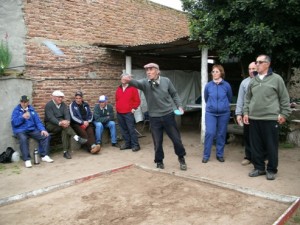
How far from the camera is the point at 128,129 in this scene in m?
7.75

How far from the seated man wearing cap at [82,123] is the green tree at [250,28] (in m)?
3.05

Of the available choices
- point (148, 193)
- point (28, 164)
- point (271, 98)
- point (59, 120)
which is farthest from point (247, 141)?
point (28, 164)

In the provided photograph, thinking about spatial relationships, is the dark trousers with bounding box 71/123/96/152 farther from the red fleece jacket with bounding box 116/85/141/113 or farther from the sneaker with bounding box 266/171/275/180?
the sneaker with bounding box 266/171/275/180

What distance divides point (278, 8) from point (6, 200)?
5.71 metres

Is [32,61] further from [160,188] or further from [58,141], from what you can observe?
[160,188]

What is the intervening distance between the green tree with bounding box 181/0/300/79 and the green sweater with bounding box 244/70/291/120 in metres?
1.60

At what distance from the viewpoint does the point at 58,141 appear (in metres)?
7.96


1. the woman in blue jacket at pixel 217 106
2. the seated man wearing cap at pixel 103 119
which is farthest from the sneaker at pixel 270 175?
the seated man wearing cap at pixel 103 119

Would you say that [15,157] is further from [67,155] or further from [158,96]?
[158,96]

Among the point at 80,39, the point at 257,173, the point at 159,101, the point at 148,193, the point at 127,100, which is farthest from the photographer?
the point at 80,39

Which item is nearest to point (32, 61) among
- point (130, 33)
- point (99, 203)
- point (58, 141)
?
point (58, 141)

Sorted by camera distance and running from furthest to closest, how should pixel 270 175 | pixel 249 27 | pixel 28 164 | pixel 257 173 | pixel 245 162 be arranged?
pixel 28 164 < pixel 249 27 < pixel 245 162 < pixel 257 173 < pixel 270 175

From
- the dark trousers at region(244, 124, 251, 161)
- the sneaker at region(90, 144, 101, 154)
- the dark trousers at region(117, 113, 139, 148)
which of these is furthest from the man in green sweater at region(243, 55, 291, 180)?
the sneaker at region(90, 144, 101, 154)

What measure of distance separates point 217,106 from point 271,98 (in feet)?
4.24
